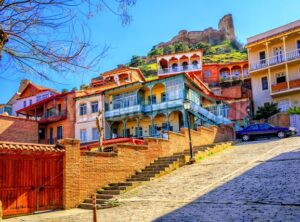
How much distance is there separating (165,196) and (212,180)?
7.44 ft

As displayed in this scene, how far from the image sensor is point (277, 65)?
35.6m

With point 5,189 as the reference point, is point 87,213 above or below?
below

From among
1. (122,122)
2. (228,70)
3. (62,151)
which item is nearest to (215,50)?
(228,70)

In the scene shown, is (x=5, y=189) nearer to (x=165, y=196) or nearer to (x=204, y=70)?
(x=165, y=196)

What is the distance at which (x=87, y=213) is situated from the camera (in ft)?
35.9

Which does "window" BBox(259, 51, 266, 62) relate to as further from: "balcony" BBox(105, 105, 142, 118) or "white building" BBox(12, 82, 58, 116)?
"white building" BBox(12, 82, 58, 116)

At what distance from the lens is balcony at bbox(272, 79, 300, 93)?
33344 mm

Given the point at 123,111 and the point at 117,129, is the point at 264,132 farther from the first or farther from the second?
the point at 117,129

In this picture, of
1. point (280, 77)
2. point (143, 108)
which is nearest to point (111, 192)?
point (143, 108)

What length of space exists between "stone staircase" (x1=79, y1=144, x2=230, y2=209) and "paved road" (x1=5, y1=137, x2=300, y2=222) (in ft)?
1.48

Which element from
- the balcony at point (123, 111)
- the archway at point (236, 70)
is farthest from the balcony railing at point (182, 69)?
the balcony at point (123, 111)

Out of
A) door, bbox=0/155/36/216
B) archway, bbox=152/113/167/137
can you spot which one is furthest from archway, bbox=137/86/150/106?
door, bbox=0/155/36/216

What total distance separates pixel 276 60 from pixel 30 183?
31765 mm

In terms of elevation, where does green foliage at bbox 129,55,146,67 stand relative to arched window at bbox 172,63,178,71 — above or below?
above
